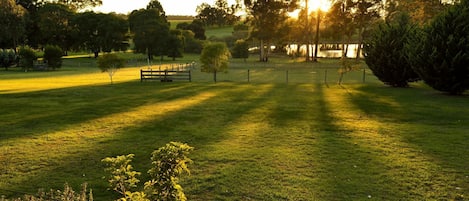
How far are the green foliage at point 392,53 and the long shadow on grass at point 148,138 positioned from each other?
45.8ft

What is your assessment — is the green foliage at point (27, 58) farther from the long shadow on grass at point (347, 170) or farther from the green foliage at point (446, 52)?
the long shadow on grass at point (347, 170)

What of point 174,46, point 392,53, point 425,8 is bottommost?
point 392,53

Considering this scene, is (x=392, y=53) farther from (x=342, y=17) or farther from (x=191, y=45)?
(x=191, y=45)

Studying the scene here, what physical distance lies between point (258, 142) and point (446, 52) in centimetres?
1766

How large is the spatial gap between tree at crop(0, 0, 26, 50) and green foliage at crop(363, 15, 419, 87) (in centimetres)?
7094

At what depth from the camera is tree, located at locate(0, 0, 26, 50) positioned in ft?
240

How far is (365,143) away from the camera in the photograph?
13.5 meters

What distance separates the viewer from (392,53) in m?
31.3

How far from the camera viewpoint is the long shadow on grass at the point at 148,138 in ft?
32.7

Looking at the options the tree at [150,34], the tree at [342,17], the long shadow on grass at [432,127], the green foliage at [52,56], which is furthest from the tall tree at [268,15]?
the long shadow on grass at [432,127]

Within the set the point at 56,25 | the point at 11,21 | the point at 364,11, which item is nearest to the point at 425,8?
the point at 364,11

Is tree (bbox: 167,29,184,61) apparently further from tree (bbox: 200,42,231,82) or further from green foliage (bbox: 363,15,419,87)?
green foliage (bbox: 363,15,419,87)

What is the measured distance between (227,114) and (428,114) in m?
10.5

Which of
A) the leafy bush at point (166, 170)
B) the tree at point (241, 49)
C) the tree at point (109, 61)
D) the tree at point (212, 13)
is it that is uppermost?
the tree at point (212, 13)
